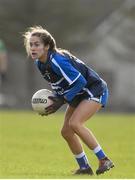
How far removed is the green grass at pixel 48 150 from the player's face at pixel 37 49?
1.53 m

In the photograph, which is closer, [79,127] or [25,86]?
[79,127]

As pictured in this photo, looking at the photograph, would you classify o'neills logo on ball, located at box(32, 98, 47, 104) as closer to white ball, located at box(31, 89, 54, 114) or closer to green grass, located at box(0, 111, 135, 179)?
white ball, located at box(31, 89, 54, 114)

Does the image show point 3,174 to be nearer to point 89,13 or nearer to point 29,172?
point 29,172

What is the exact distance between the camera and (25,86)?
51438 mm

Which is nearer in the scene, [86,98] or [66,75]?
[66,75]

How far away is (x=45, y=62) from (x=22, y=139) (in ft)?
27.9

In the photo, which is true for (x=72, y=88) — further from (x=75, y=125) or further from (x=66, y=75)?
(x=75, y=125)

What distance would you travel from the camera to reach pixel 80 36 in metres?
50.8

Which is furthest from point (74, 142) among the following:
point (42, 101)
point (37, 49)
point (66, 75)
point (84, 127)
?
point (37, 49)

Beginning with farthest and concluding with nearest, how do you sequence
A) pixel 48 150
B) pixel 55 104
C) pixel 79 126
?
pixel 48 150 < pixel 55 104 < pixel 79 126

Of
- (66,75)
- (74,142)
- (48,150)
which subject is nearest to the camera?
(66,75)

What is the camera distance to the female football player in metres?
11.6

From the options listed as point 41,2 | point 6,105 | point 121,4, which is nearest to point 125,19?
point 121,4

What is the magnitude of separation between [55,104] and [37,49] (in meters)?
0.77
